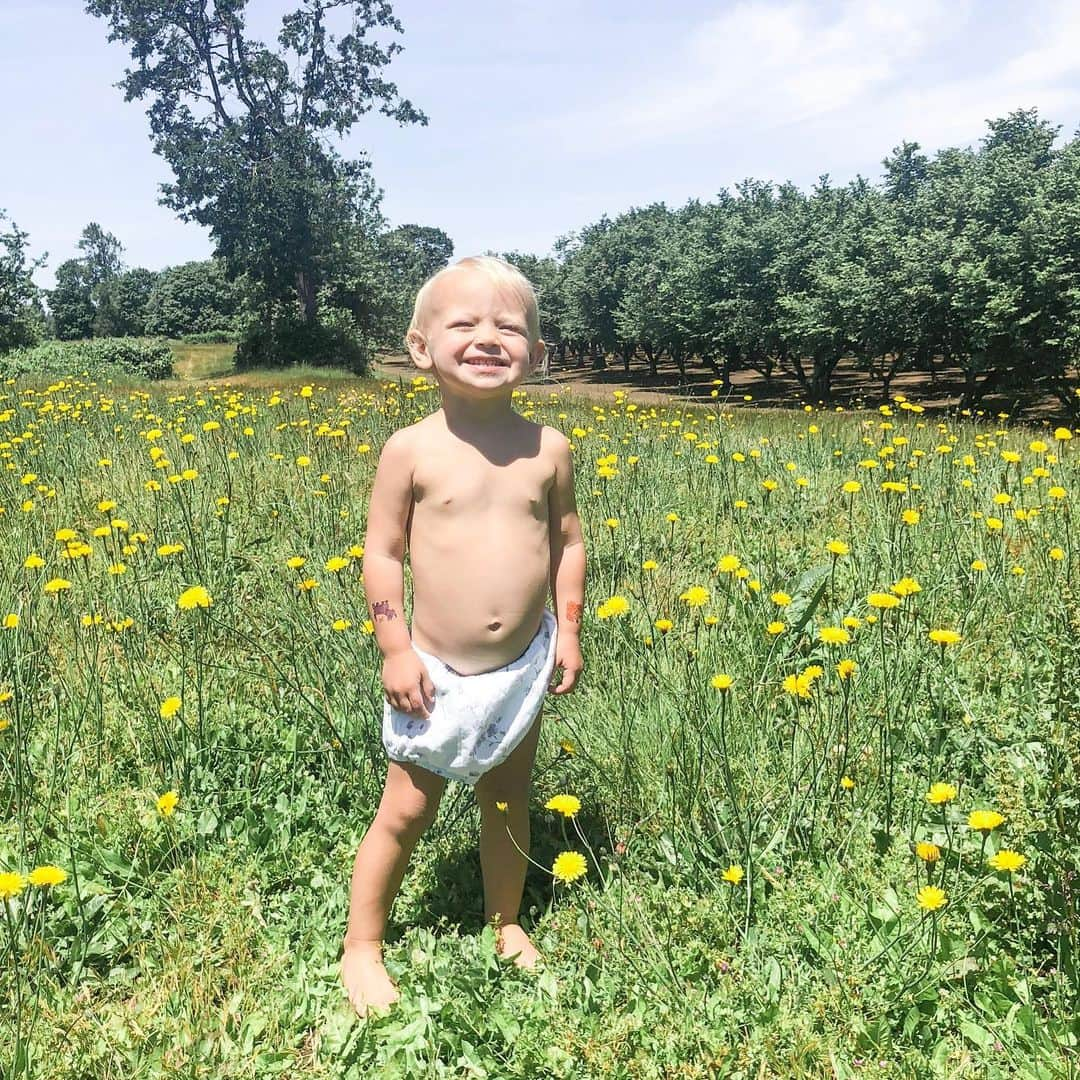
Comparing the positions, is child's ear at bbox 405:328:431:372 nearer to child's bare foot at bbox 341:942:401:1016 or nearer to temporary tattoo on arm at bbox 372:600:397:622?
temporary tattoo on arm at bbox 372:600:397:622

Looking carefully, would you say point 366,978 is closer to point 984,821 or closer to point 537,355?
point 984,821

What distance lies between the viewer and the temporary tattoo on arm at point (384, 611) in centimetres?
195

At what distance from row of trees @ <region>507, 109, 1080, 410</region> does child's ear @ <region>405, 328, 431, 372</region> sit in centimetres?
2033

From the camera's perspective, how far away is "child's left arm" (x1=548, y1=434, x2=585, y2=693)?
211 cm

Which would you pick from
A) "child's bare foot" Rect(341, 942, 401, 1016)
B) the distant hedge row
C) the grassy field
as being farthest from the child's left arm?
the distant hedge row

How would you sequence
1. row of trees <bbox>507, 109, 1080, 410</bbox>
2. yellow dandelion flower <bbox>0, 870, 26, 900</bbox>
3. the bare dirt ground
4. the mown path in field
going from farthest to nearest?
the mown path in field
the bare dirt ground
row of trees <bbox>507, 109, 1080, 410</bbox>
yellow dandelion flower <bbox>0, 870, 26, 900</bbox>

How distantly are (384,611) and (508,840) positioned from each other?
2.34ft

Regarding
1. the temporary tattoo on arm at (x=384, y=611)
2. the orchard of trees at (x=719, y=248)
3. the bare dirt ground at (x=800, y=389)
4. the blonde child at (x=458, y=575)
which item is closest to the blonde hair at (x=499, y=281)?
the blonde child at (x=458, y=575)

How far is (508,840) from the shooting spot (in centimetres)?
215

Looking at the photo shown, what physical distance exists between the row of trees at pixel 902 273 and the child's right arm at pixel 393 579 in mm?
20489

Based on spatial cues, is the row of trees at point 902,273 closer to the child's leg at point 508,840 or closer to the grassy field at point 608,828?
the grassy field at point 608,828

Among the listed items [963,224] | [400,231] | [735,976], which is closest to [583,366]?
[963,224]

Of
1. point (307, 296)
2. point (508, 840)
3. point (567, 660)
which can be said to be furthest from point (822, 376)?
point (508, 840)

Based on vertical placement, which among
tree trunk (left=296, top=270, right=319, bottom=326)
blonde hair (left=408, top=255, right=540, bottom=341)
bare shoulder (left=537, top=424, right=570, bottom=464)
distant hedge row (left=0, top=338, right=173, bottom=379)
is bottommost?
bare shoulder (left=537, top=424, right=570, bottom=464)
